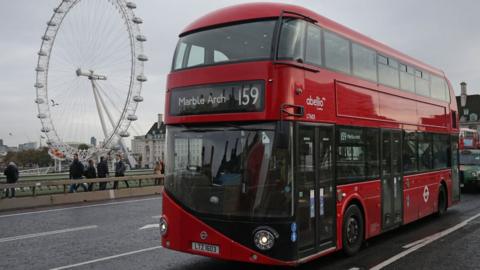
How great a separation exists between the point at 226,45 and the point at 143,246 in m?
4.60

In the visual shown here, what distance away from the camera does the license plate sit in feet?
22.9

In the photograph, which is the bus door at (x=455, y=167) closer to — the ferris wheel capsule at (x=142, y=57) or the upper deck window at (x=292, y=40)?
the upper deck window at (x=292, y=40)

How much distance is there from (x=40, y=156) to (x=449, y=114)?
126 meters

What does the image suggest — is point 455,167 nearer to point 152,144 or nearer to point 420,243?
point 420,243

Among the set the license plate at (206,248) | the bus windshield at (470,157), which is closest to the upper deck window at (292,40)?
the license plate at (206,248)

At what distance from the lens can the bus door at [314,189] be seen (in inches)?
274

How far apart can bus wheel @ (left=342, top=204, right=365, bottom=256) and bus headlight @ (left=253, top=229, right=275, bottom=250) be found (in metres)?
2.08

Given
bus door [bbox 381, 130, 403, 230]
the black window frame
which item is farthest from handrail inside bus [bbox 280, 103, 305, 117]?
bus door [bbox 381, 130, 403, 230]

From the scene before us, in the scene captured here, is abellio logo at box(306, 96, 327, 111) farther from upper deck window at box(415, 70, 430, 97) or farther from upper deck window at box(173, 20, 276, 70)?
upper deck window at box(415, 70, 430, 97)

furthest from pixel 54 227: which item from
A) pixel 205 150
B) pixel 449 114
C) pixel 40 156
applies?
pixel 40 156

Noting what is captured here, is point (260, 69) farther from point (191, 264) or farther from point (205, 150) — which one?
point (191, 264)

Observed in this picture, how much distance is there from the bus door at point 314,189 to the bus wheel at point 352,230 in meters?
0.49

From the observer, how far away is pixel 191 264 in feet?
27.0

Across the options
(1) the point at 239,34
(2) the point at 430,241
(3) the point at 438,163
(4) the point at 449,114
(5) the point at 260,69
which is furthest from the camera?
(4) the point at 449,114
